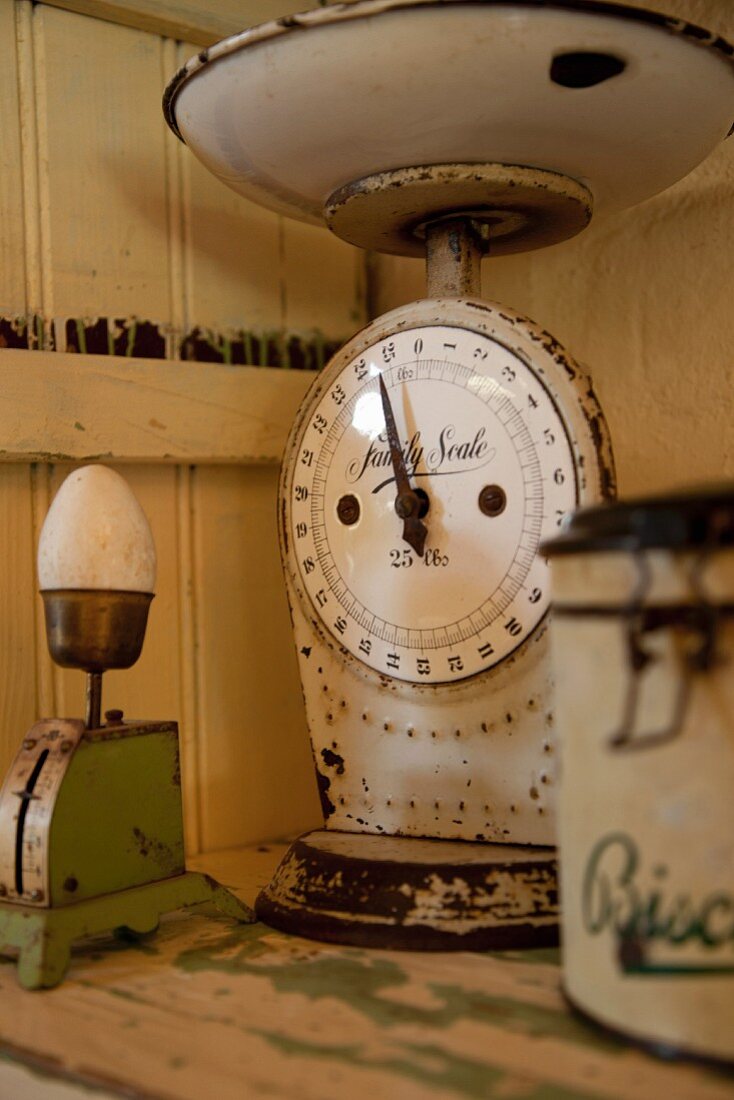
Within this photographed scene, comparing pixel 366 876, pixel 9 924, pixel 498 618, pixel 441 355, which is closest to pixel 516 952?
pixel 366 876

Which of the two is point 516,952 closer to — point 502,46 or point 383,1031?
point 383,1031

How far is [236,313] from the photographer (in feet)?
4.67

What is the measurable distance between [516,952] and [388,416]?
1.52 feet

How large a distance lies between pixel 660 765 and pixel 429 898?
326 millimetres

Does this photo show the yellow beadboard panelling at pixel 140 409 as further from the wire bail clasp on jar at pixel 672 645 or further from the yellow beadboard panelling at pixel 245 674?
the wire bail clasp on jar at pixel 672 645

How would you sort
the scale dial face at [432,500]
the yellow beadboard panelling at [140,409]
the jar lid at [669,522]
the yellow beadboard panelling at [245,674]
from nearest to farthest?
the jar lid at [669,522] < the scale dial face at [432,500] < the yellow beadboard panelling at [140,409] < the yellow beadboard panelling at [245,674]

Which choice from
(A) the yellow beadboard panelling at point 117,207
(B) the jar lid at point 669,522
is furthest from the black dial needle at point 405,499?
(A) the yellow beadboard panelling at point 117,207

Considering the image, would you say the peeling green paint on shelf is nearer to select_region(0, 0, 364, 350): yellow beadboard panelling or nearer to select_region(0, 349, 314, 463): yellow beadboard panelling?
select_region(0, 349, 314, 463): yellow beadboard panelling

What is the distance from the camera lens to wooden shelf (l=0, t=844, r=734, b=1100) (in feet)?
2.24

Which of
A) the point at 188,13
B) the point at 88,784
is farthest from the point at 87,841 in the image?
the point at 188,13

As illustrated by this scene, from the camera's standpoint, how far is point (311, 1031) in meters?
0.77

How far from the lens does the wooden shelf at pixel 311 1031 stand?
2.24 ft

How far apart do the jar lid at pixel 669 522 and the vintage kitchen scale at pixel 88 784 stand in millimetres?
418

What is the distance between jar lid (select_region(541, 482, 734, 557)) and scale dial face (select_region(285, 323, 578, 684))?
0.26 metres
